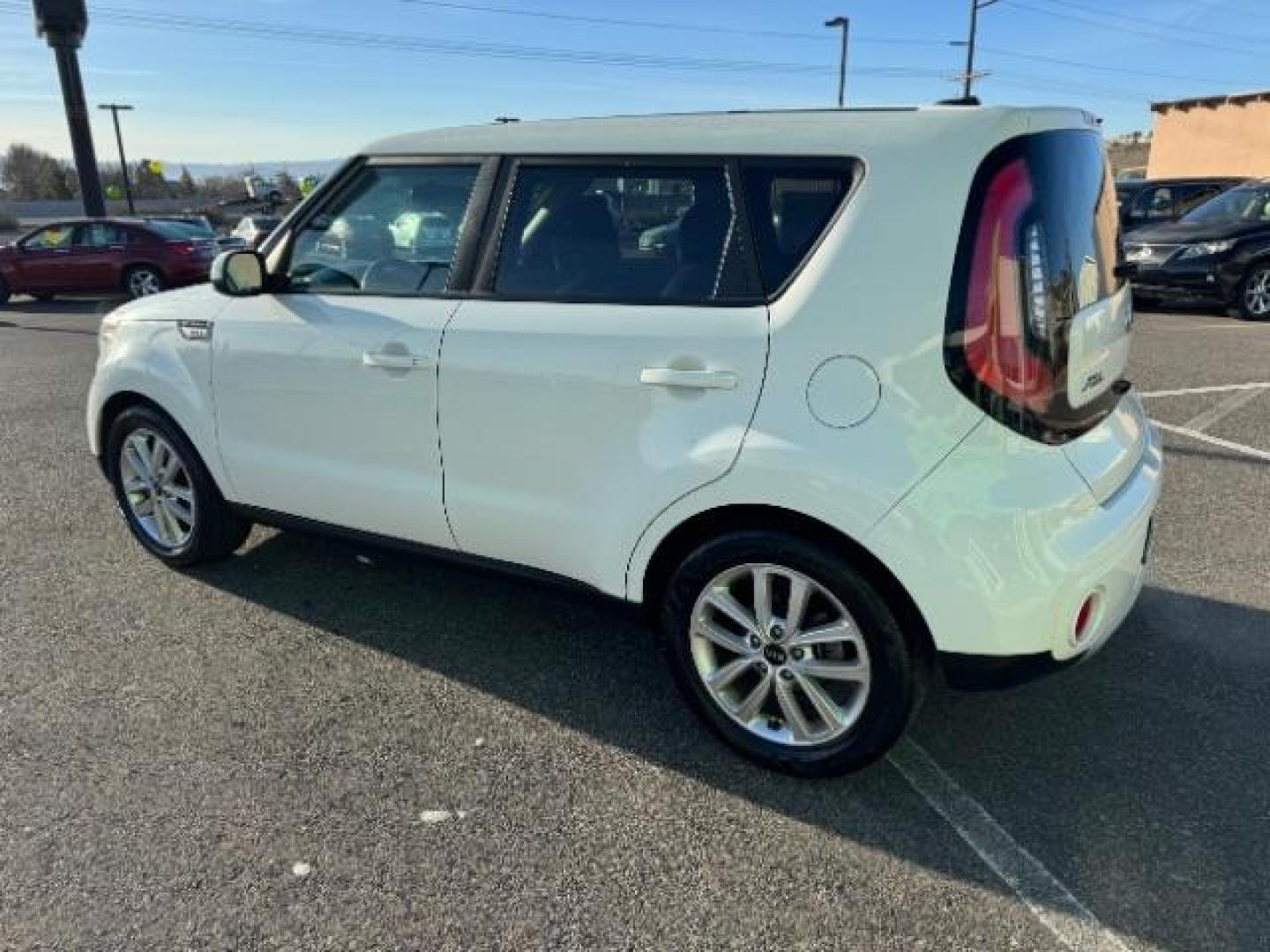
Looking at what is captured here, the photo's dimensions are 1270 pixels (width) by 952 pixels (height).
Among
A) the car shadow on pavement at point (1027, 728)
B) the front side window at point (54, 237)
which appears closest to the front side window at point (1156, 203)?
the car shadow on pavement at point (1027, 728)

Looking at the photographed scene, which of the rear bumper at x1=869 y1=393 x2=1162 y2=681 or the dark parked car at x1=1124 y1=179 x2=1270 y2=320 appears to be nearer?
Answer: the rear bumper at x1=869 y1=393 x2=1162 y2=681

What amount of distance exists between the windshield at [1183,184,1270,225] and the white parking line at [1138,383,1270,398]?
4729mm

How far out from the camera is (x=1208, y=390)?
705 cm

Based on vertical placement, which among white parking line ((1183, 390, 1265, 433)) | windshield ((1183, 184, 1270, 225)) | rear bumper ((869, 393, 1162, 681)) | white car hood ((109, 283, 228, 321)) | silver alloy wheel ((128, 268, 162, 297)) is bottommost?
white parking line ((1183, 390, 1265, 433))

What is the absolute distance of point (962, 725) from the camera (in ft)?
9.08

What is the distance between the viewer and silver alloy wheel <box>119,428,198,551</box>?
3.83 meters

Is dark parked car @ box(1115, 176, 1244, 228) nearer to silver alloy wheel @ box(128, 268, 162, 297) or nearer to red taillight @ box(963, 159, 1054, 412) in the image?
red taillight @ box(963, 159, 1054, 412)

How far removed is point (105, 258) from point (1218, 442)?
615 inches

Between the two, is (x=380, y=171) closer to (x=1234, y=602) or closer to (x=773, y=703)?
(x=773, y=703)

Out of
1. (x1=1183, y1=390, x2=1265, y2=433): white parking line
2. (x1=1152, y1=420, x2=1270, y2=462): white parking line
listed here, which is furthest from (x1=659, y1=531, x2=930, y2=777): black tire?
(x1=1183, y1=390, x2=1265, y2=433): white parking line

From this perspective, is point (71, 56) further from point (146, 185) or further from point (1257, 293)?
point (146, 185)

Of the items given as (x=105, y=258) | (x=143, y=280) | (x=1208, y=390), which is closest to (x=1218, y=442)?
(x=1208, y=390)

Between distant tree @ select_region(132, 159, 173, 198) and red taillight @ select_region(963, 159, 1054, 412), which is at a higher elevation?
distant tree @ select_region(132, 159, 173, 198)

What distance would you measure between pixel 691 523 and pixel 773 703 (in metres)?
0.58
